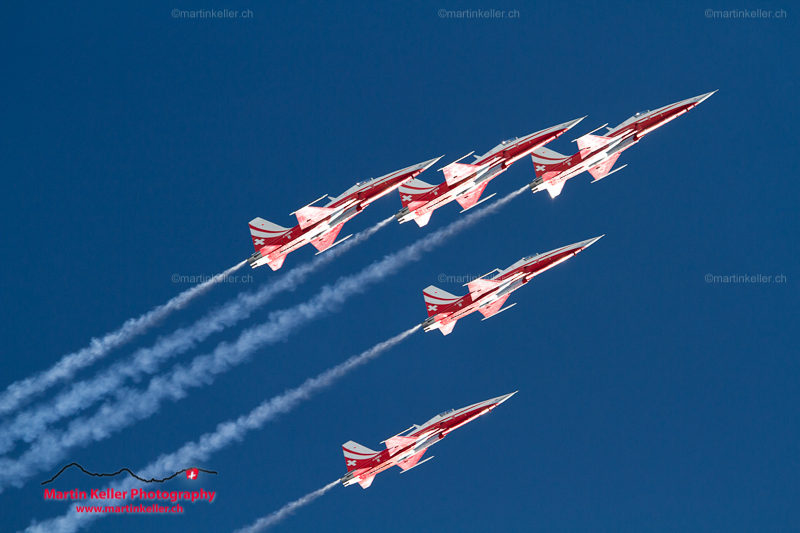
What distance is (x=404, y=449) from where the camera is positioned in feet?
215

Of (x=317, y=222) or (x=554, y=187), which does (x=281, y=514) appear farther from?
(x=554, y=187)

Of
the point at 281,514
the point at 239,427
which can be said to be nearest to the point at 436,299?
the point at 239,427

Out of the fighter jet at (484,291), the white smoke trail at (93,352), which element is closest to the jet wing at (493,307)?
the fighter jet at (484,291)

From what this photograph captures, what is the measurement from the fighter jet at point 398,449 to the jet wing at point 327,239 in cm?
1734

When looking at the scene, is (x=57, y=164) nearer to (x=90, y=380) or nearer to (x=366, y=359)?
(x=90, y=380)

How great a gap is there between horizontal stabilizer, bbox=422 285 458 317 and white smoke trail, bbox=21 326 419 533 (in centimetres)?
512

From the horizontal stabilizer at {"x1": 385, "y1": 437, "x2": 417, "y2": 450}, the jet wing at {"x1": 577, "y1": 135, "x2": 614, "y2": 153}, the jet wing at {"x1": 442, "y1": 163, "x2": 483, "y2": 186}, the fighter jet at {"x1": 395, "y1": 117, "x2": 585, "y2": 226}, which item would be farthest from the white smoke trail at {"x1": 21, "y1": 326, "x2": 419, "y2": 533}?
the jet wing at {"x1": 577, "y1": 135, "x2": 614, "y2": 153}

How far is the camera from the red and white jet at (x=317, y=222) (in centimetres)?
6425

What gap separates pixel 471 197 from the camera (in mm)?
66625

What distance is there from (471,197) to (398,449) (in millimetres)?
22667

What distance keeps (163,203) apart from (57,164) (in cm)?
1348

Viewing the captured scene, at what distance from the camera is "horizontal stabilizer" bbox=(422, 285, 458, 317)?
2591 inches

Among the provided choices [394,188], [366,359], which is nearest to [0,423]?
[366,359]

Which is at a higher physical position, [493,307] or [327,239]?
[327,239]
